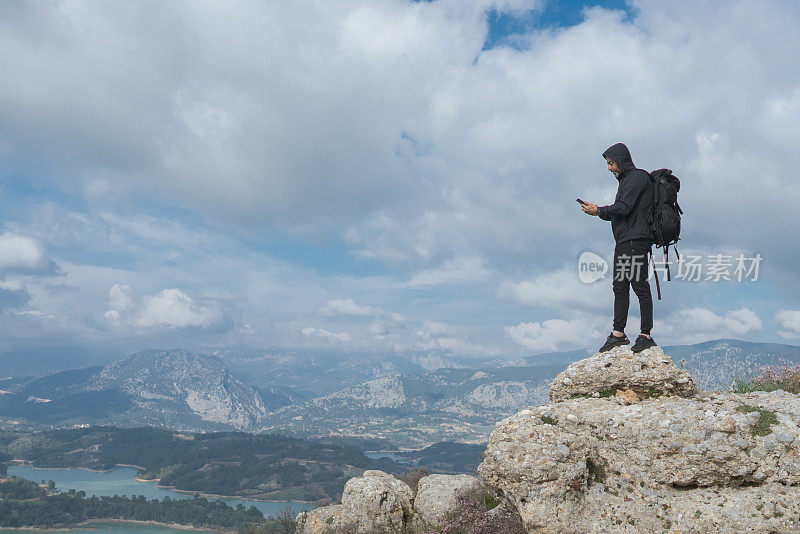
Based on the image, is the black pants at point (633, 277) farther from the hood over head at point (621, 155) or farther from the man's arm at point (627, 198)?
the hood over head at point (621, 155)

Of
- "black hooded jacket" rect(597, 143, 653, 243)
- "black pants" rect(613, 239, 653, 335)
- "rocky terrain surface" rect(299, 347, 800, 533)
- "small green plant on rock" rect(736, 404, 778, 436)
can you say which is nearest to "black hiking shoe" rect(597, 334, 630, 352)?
"black pants" rect(613, 239, 653, 335)

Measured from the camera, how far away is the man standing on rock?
11281 millimetres

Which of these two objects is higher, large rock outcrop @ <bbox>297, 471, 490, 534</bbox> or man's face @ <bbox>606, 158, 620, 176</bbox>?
man's face @ <bbox>606, 158, 620, 176</bbox>

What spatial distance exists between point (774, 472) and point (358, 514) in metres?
10.1

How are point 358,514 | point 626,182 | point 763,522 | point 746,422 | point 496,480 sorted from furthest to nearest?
point 358,514 → point 626,182 → point 496,480 → point 746,422 → point 763,522

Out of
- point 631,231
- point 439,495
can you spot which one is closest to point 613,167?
point 631,231

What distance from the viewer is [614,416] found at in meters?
9.95

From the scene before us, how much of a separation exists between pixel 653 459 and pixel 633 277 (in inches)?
168

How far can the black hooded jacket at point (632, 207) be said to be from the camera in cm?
1123

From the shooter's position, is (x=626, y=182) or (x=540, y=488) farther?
(x=626, y=182)

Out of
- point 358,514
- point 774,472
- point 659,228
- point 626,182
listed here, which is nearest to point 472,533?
point 358,514

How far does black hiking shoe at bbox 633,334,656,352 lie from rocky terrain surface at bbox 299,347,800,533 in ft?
0.86

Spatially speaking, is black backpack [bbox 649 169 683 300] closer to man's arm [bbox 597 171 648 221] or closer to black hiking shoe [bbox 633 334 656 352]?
man's arm [bbox 597 171 648 221]

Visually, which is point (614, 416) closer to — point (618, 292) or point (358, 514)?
point (618, 292)
